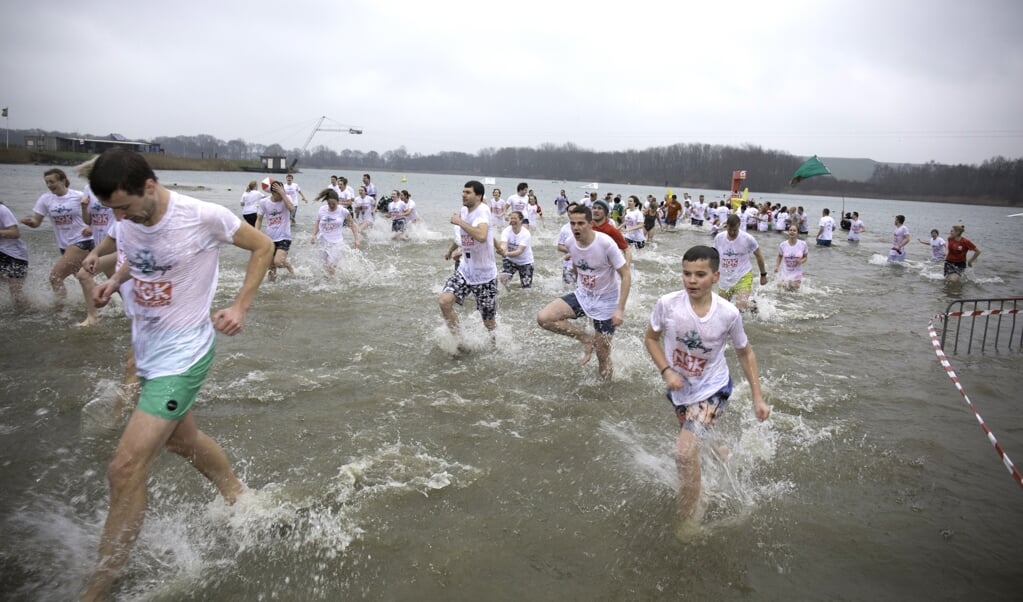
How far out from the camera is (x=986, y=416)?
213 inches

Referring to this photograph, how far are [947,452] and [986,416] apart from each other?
4.48ft

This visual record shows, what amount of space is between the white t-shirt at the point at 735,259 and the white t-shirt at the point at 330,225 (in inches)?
258

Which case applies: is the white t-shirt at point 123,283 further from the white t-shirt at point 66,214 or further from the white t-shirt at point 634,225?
the white t-shirt at point 634,225

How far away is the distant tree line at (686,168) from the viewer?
254ft

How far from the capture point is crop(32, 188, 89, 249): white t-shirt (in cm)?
733

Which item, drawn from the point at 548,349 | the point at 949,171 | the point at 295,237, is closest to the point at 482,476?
the point at 548,349

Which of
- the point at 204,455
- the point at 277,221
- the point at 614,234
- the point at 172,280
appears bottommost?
the point at 204,455

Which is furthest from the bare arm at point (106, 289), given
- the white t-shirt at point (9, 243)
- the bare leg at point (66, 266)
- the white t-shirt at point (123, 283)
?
the white t-shirt at point (9, 243)

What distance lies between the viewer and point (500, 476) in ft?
12.7

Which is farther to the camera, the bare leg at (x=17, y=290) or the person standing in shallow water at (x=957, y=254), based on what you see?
the person standing in shallow water at (x=957, y=254)

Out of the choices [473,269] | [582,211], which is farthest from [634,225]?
[582,211]

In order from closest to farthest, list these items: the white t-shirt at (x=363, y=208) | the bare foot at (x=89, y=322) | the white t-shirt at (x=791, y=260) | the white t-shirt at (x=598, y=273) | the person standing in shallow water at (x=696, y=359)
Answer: the person standing in shallow water at (x=696, y=359)
the white t-shirt at (x=598, y=273)
the bare foot at (x=89, y=322)
the white t-shirt at (x=791, y=260)
the white t-shirt at (x=363, y=208)

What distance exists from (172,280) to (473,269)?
380 centimetres

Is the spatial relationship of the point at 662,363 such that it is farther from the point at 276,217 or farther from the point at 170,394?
the point at 276,217
